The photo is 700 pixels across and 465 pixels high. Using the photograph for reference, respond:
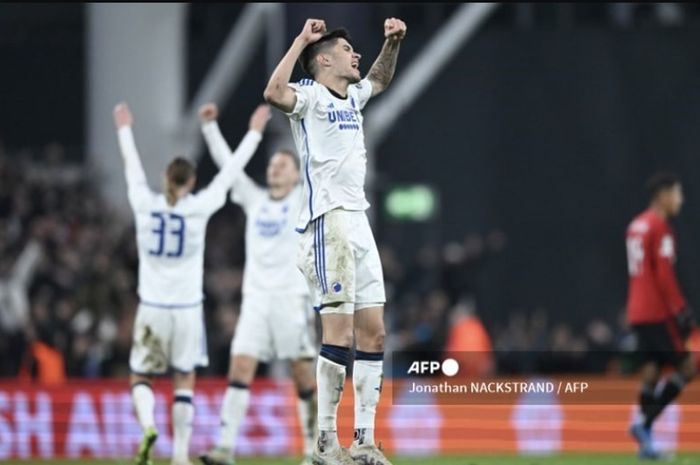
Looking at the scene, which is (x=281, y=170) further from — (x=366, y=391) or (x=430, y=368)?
(x=366, y=391)

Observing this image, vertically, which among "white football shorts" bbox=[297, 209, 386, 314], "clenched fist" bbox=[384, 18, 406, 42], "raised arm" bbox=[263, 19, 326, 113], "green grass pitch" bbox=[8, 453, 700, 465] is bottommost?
"green grass pitch" bbox=[8, 453, 700, 465]

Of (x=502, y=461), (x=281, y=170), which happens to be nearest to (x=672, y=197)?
(x=502, y=461)

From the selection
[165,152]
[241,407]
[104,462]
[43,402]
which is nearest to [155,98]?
[165,152]

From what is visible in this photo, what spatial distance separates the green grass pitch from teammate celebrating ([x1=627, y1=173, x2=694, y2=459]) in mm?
428

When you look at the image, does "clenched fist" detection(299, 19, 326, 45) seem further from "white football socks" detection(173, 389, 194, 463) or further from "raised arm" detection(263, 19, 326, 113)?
"white football socks" detection(173, 389, 194, 463)

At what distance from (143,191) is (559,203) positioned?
16.4m

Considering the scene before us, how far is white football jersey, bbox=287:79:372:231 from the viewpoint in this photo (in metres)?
12.4

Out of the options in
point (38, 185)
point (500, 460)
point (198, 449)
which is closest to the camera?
point (500, 460)

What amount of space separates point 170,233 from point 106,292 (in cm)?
860

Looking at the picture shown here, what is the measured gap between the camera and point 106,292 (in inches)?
936

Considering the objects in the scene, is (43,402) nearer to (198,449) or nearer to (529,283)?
(198,449)

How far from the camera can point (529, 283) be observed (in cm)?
3106

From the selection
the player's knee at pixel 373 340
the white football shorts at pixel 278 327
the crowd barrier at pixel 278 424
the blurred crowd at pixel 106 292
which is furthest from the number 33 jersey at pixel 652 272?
the blurred crowd at pixel 106 292

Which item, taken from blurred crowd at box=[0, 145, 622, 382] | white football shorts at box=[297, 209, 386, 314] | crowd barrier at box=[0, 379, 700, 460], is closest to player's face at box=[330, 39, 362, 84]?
white football shorts at box=[297, 209, 386, 314]
